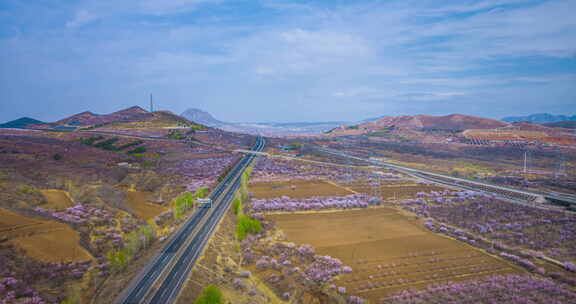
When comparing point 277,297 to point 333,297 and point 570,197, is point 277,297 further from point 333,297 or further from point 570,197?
point 570,197

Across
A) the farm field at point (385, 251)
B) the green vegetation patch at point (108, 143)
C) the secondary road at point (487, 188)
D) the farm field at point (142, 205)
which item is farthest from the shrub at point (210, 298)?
the green vegetation patch at point (108, 143)

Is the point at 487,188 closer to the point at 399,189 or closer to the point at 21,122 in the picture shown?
the point at 399,189

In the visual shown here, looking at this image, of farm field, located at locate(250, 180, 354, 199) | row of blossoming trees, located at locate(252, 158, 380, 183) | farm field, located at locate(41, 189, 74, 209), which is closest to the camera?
farm field, located at locate(41, 189, 74, 209)

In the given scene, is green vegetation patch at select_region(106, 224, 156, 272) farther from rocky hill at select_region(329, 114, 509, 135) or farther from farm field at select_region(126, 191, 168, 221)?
rocky hill at select_region(329, 114, 509, 135)

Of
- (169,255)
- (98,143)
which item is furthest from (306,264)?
(98,143)

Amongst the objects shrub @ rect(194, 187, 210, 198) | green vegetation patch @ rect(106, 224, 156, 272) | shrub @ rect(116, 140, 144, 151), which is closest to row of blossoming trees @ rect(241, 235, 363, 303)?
green vegetation patch @ rect(106, 224, 156, 272)

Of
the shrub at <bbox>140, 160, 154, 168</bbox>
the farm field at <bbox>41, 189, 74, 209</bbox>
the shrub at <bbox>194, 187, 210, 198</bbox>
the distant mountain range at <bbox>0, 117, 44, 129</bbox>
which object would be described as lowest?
Answer: the shrub at <bbox>194, 187, 210, 198</bbox>

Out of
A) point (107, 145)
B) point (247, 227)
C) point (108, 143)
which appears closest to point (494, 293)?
point (247, 227)
